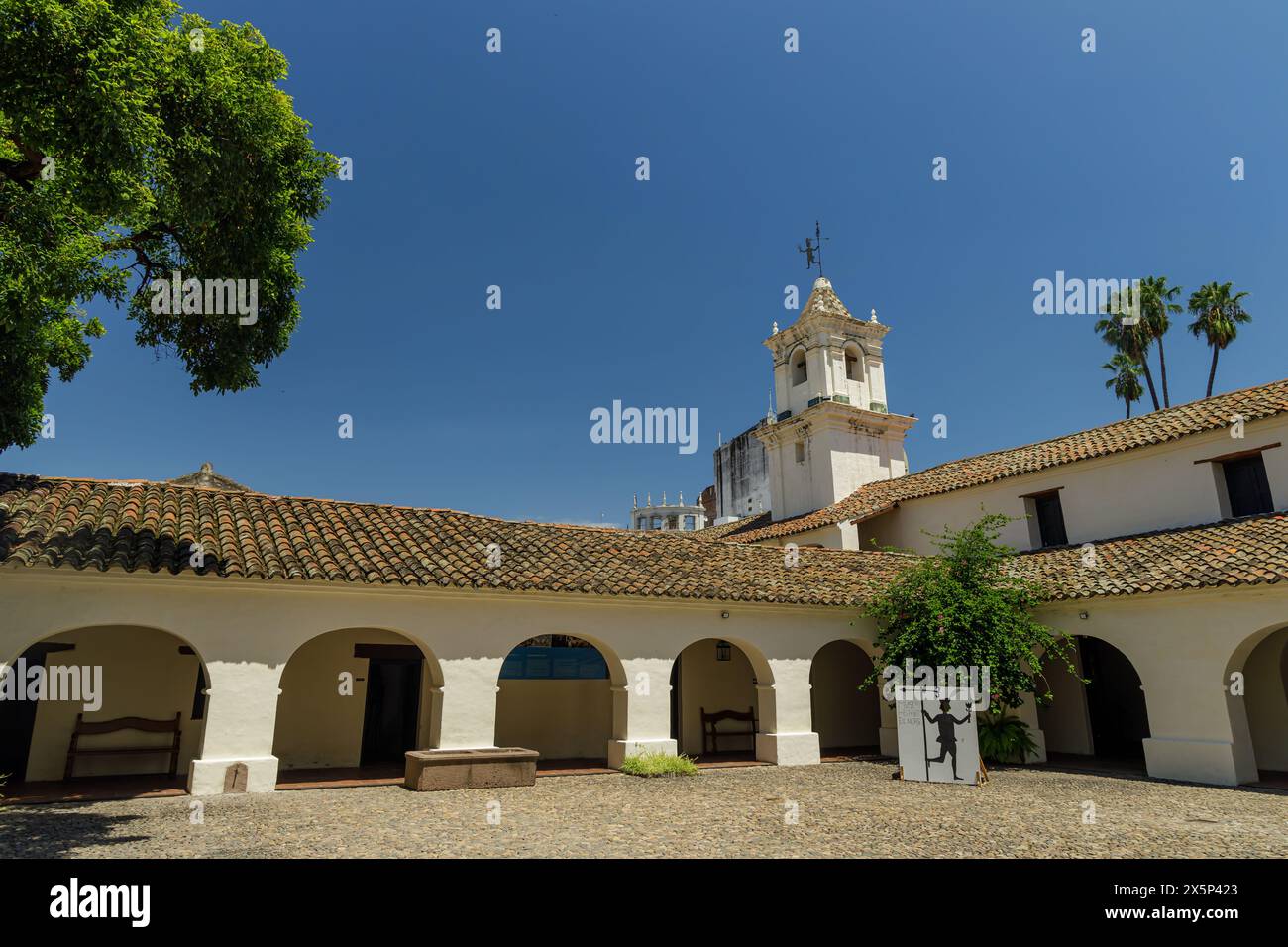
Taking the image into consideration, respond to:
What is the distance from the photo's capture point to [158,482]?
47.9 ft

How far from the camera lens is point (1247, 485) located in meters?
17.0

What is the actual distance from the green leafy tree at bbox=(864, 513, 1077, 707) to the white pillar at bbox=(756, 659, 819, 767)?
160 centimetres

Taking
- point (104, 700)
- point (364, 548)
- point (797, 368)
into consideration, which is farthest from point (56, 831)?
point (797, 368)

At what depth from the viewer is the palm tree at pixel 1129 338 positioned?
113 feet

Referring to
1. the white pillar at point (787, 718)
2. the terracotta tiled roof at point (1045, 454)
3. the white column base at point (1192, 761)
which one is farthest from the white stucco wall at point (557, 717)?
the white column base at point (1192, 761)

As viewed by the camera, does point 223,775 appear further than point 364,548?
No

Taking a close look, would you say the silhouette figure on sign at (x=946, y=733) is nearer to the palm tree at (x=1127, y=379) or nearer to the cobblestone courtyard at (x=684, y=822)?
the cobblestone courtyard at (x=684, y=822)

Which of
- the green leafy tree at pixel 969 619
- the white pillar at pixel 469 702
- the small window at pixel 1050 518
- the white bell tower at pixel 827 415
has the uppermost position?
the white bell tower at pixel 827 415

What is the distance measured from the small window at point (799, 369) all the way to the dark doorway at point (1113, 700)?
15.1m

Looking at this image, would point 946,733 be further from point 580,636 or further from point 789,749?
point 580,636

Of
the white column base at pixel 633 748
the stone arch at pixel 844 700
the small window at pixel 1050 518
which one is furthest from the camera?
the small window at pixel 1050 518

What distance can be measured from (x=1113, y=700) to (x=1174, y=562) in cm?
495
